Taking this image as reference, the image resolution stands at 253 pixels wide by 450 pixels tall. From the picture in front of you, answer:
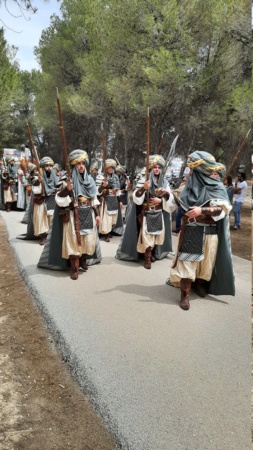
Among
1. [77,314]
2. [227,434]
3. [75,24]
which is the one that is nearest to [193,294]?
[77,314]

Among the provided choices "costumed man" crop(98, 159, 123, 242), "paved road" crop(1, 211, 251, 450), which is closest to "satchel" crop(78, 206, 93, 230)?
"paved road" crop(1, 211, 251, 450)

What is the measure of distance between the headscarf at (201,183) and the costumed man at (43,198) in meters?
3.95

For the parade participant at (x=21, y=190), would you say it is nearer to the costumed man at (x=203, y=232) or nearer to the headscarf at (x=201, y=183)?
the costumed man at (x=203, y=232)

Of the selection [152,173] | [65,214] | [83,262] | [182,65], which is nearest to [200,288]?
[83,262]

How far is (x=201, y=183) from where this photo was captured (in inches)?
171

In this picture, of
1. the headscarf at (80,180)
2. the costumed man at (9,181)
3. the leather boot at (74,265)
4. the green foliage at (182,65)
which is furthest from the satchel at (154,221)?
the green foliage at (182,65)

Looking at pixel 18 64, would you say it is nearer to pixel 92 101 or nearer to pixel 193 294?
pixel 92 101

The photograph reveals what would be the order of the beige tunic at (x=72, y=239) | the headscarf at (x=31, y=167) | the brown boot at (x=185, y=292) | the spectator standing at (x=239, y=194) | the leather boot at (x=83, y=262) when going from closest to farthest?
the brown boot at (x=185, y=292), the beige tunic at (x=72, y=239), the leather boot at (x=83, y=262), the headscarf at (x=31, y=167), the spectator standing at (x=239, y=194)

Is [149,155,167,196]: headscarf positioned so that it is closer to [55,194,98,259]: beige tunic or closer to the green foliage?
[55,194,98,259]: beige tunic

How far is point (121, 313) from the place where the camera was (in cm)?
414

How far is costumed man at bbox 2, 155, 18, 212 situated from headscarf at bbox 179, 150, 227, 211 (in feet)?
31.0

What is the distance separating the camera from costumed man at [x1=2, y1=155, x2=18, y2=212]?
12688 millimetres

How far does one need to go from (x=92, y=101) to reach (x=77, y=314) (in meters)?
15.5

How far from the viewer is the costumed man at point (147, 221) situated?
239 inches
